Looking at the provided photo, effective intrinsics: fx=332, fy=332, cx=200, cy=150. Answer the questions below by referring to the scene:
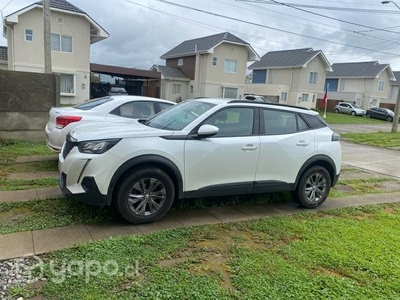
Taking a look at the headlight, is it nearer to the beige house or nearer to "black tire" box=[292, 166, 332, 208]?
"black tire" box=[292, 166, 332, 208]

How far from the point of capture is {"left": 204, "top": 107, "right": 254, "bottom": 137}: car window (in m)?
4.73

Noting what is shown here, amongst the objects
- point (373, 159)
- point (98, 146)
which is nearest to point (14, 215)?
point (98, 146)

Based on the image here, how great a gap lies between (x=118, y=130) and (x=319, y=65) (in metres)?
38.9

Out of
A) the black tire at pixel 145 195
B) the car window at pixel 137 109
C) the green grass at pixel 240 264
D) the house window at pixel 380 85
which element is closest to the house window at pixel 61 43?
the car window at pixel 137 109

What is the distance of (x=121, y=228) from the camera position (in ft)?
13.6

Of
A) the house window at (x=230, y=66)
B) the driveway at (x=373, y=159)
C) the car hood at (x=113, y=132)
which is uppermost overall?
the house window at (x=230, y=66)

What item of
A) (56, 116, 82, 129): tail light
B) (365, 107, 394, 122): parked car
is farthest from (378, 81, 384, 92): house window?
(56, 116, 82, 129): tail light

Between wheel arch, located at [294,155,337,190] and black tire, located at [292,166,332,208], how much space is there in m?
0.07

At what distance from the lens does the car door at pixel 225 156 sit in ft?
14.7

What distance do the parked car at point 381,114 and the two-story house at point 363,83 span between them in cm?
788

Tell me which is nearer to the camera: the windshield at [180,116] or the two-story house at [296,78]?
the windshield at [180,116]

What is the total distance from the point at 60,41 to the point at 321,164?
76.1ft

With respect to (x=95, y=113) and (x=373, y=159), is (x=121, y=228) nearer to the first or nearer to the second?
(x=95, y=113)

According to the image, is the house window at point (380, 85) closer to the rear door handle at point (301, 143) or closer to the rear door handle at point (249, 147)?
the rear door handle at point (301, 143)
